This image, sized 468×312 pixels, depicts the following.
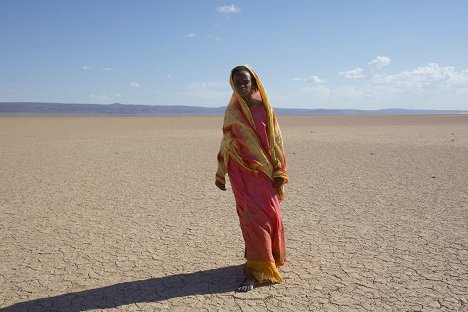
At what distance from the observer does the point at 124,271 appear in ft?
14.1

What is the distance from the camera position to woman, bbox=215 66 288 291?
373 centimetres

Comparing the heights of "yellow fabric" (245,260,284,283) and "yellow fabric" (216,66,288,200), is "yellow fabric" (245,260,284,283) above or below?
below

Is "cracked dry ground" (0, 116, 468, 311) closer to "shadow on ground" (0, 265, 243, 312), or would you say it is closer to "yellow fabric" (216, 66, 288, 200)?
"shadow on ground" (0, 265, 243, 312)

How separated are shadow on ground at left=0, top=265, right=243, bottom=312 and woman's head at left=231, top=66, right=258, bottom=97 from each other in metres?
1.81

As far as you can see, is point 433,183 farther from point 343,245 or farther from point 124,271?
point 124,271

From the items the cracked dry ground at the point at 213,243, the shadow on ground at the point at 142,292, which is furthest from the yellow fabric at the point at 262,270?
the shadow on ground at the point at 142,292

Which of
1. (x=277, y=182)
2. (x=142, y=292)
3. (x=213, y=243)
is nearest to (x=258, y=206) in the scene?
(x=277, y=182)

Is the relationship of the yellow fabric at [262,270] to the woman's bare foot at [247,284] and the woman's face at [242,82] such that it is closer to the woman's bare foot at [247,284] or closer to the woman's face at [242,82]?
the woman's bare foot at [247,284]

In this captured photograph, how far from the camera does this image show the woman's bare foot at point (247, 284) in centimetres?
378

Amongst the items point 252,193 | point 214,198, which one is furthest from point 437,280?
point 214,198

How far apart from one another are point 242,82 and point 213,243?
2279 millimetres

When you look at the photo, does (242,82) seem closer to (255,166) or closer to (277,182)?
(255,166)

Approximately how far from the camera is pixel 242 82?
12.1 ft

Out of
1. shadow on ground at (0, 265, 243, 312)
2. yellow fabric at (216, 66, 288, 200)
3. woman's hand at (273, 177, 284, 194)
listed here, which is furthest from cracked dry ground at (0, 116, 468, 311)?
yellow fabric at (216, 66, 288, 200)
